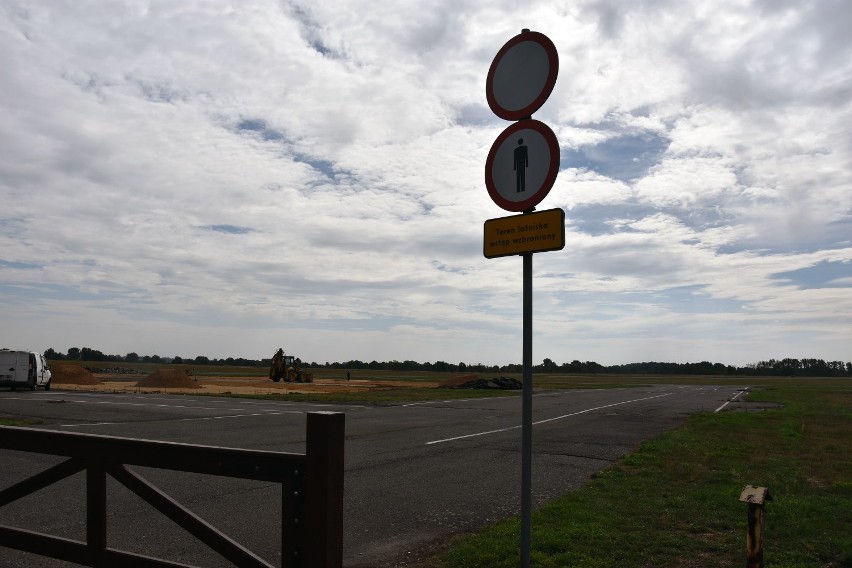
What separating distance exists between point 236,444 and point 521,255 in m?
9.56

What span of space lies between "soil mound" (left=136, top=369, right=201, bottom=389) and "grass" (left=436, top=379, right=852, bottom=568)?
37.6 m

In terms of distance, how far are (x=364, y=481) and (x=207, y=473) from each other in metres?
6.25

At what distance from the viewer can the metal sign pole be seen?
151 inches

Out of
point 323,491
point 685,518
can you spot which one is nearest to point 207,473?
point 323,491

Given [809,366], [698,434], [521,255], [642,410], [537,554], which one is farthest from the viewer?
[809,366]

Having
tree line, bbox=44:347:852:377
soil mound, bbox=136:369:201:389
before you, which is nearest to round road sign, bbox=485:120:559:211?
soil mound, bbox=136:369:201:389

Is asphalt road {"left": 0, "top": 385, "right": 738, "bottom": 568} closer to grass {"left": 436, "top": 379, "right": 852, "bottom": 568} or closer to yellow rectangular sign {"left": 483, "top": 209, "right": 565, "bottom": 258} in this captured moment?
grass {"left": 436, "top": 379, "right": 852, "bottom": 568}

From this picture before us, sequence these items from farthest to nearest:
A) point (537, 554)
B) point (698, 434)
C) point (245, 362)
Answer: point (245, 362)
point (698, 434)
point (537, 554)

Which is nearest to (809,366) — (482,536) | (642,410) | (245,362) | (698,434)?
(245,362)

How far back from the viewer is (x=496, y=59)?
14.9 feet

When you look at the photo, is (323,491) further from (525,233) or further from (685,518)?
(685,518)

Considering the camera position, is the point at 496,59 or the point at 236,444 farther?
the point at 236,444

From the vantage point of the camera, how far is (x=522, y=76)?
14.1 ft

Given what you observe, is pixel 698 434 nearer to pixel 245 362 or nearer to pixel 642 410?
pixel 642 410
